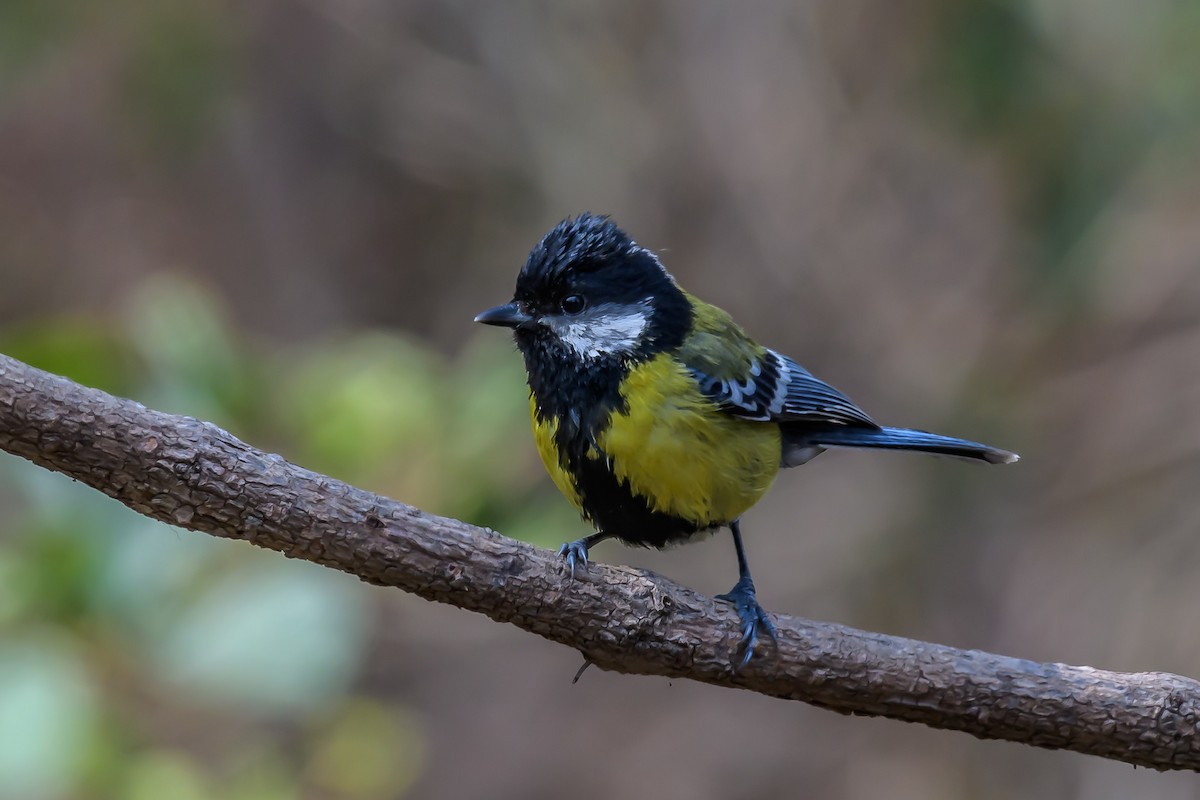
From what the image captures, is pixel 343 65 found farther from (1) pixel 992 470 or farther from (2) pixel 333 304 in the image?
(1) pixel 992 470

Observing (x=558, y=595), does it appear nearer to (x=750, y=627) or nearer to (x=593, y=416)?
(x=750, y=627)

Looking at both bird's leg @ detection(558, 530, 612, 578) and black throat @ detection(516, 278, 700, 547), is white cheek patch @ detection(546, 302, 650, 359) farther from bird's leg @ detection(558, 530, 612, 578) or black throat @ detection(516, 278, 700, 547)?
bird's leg @ detection(558, 530, 612, 578)

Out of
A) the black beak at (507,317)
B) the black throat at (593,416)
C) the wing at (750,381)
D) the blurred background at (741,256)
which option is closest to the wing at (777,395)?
the wing at (750,381)

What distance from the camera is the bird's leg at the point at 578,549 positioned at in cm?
236

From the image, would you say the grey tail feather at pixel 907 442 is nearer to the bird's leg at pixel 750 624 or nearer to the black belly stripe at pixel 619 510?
the black belly stripe at pixel 619 510

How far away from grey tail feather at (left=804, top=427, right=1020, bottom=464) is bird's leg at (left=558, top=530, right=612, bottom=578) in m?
0.68

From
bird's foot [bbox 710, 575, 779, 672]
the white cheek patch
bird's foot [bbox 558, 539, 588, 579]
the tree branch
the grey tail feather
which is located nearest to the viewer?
the tree branch

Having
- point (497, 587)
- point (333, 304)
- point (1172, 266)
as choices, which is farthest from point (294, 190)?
point (497, 587)

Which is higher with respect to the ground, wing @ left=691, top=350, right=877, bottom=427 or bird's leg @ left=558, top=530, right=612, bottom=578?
wing @ left=691, top=350, right=877, bottom=427

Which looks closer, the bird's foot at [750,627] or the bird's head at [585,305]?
the bird's foot at [750,627]

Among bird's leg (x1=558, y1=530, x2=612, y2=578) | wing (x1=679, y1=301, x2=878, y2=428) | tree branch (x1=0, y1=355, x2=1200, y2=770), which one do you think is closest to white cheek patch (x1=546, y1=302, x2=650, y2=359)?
wing (x1=679, y1=301, x2=878, y2=428)

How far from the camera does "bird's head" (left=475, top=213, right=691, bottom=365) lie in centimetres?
291

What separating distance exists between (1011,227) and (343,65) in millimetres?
3753

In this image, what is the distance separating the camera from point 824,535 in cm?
638
